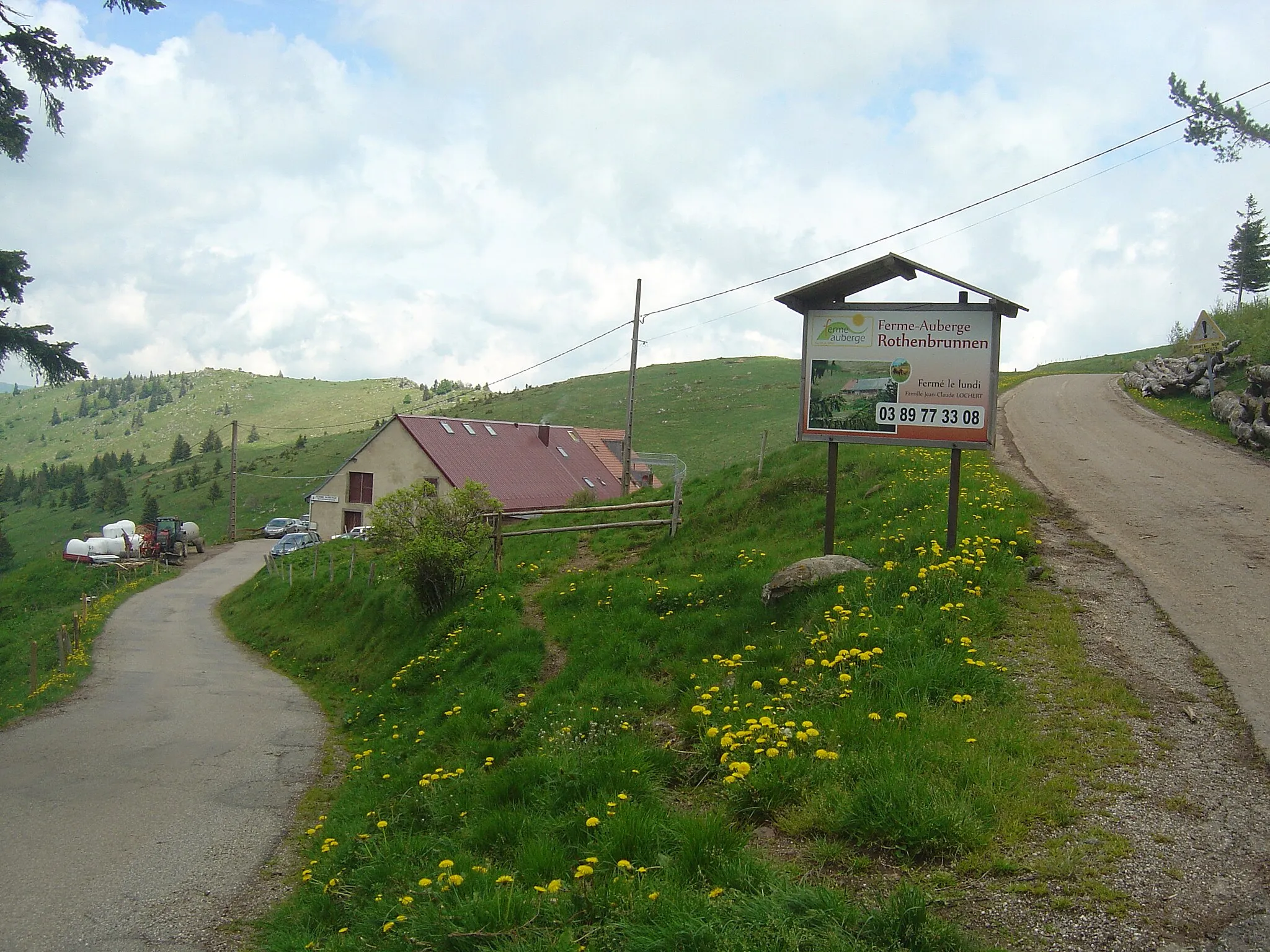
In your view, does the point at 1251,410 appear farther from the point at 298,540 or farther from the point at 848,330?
the point at 298,540

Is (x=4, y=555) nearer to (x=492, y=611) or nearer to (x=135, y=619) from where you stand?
(x=135, y=619)

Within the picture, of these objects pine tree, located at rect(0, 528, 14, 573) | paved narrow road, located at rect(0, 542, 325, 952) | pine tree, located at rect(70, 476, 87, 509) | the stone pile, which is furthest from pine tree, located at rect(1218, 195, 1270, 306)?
pine tree, located at rect(70, 476, 87, 509)

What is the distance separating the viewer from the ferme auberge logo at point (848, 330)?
10.5 m

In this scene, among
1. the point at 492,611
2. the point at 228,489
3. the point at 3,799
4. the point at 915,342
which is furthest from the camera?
the point at 228,489

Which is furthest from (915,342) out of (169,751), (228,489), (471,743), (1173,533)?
(228,489)

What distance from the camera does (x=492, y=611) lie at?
1382 cm

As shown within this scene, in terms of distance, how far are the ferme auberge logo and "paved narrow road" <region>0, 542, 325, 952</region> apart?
328 inches

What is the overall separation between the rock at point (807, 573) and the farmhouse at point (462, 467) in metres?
31.9

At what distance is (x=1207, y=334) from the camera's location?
26109mm

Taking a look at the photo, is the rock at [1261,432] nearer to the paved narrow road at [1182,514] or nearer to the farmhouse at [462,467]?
the paved narrow road at [1182,514]

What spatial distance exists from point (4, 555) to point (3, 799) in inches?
3302

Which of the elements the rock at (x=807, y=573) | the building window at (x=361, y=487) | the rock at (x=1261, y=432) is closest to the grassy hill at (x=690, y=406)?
the building window at (x=361, y=487)

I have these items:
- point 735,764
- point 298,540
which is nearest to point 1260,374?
point 735,764

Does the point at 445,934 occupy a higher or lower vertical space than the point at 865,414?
lower
